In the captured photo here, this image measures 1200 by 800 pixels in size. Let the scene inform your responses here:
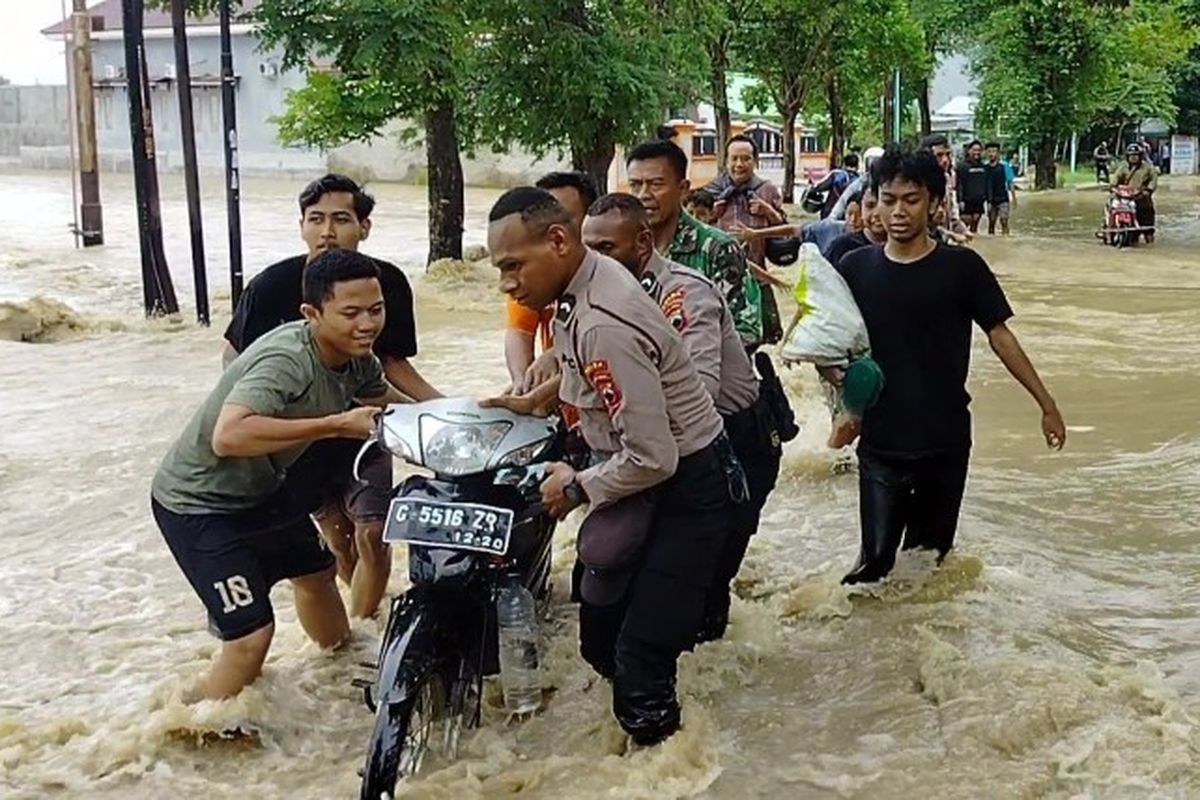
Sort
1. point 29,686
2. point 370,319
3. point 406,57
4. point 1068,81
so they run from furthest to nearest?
point 1068,81 < point 406,57 < point 29,686 < point 370,319

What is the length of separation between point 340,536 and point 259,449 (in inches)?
66.0

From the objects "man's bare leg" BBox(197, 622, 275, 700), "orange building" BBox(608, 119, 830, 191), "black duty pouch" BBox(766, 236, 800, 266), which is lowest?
"man's bare leg" BBox(197, 622, 275, 700)

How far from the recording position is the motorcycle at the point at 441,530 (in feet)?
12.5

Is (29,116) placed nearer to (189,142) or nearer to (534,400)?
(189,142)

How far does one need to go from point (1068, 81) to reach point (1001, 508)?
30.0 metres

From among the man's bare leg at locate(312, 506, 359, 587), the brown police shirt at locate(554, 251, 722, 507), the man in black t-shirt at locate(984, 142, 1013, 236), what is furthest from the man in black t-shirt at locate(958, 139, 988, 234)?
the brown police shirt at locate(554, 251, 722, 507)

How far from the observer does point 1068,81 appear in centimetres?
3456

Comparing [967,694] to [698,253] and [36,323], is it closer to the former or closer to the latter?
[698,253]

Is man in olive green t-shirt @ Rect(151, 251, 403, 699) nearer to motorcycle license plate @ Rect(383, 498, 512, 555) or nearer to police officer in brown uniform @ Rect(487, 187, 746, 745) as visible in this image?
motorcycle license plate @ Rect(383, 498, 512, 555)

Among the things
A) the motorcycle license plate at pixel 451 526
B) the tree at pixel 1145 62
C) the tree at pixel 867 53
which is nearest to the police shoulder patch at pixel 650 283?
the motorcycle license plate at pixel 451 526

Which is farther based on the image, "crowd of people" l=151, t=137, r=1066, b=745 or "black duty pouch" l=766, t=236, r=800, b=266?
"black duty pouch" l=766, t=236, r=800, b=266

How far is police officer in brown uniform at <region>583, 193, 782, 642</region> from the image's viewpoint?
4191 millimetres

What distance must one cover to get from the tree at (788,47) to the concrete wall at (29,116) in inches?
1158

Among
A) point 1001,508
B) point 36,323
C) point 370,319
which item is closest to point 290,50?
point 36,323
